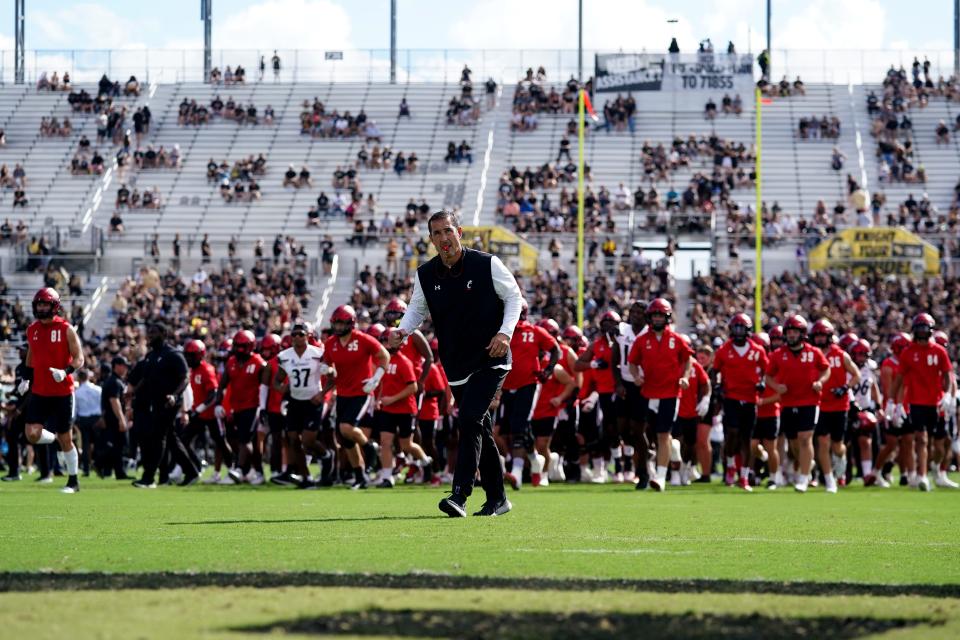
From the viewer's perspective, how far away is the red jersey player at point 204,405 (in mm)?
20938

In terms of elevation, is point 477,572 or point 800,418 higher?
point 477,572

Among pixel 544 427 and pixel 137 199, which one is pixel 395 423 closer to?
pixel 544 427

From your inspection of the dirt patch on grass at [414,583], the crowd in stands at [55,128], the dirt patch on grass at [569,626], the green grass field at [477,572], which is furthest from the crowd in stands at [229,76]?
the dirt patch on grass at [569,626]

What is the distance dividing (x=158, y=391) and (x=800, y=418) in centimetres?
768

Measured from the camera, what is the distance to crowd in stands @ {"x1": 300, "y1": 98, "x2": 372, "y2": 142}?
5803 cm

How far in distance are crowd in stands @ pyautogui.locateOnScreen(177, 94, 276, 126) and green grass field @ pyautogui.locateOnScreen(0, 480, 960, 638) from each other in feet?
155

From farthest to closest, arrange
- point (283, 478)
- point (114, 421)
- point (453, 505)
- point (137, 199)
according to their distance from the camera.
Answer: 1. point (137, 199)
2. point (114, 421)
3. point (283, 478)
4. point (453, 505)

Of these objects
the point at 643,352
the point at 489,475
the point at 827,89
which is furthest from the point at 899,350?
the point at 827,89

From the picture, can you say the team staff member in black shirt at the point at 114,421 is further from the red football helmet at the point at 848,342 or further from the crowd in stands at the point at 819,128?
the crowd in stands at the point at 819,128

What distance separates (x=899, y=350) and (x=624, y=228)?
27.7m

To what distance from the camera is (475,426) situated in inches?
421

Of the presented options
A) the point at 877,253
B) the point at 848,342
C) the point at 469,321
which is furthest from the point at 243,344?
the point at 877,253

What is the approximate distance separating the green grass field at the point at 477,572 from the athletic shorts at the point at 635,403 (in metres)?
4.74

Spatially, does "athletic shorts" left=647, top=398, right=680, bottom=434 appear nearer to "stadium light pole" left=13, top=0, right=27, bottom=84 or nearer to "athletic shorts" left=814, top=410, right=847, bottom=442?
"athletic shorts" left=814, top=410, right=847, bottom=442
